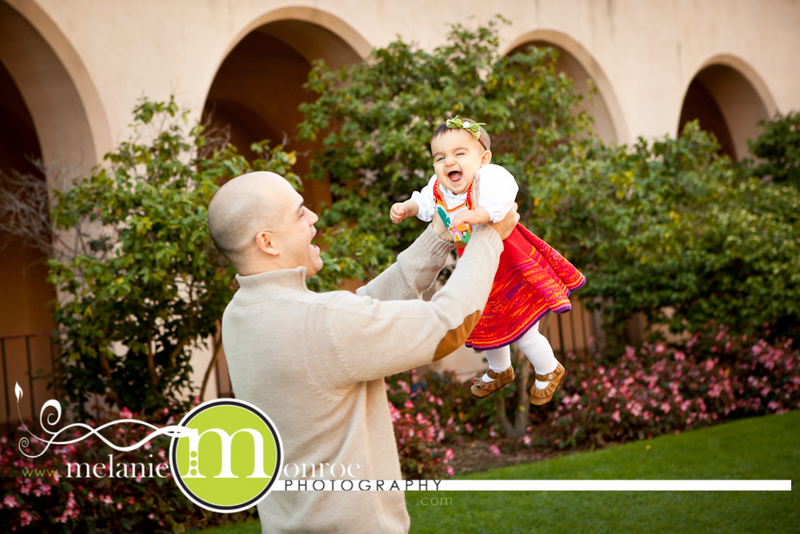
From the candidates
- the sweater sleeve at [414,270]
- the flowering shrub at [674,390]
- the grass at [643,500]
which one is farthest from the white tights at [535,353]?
the flowering shrub at [674,390]

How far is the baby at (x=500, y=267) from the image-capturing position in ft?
6.56

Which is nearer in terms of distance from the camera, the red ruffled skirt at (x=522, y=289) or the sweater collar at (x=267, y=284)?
the sweater collar at (x=267, y=284)

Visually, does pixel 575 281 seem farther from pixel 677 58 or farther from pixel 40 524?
pixel 677 58

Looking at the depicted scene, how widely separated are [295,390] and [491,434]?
563cm

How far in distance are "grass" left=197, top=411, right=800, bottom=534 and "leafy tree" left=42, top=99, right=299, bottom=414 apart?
4.37 ft

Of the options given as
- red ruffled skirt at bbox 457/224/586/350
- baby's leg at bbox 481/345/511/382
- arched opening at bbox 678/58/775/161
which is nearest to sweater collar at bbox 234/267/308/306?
red ruffled skirt at bbox 457/224/586/350

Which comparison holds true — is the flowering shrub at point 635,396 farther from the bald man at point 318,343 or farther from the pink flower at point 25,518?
the bald man at point 318,343

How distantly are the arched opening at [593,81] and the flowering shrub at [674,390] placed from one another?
10.1ft

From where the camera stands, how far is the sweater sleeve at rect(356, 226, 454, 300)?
207 cm

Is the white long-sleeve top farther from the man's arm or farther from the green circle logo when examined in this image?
the green circle logo

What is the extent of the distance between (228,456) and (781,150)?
10528 mm

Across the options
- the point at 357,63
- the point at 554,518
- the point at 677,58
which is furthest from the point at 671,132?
the point at 554,518

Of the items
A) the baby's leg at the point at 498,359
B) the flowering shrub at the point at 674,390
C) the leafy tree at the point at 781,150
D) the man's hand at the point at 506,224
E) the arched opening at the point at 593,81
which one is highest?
the arched opening at the point at 593,81

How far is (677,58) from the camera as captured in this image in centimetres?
1053
